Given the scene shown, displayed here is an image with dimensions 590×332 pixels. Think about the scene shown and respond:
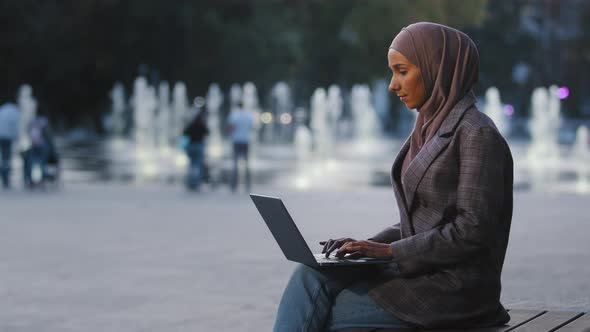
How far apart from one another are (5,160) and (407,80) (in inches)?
739

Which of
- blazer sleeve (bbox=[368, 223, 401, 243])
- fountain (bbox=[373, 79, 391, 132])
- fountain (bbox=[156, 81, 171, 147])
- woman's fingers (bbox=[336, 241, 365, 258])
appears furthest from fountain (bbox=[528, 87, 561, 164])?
woman's fingers (bbox=[336, 241, 365, 258])

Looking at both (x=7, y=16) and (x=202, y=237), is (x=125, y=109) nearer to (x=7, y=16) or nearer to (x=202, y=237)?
(x=7, y=16)

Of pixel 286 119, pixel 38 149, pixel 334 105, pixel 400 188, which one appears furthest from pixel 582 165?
pixel 334 105

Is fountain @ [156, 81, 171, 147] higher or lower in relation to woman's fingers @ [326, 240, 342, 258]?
lower

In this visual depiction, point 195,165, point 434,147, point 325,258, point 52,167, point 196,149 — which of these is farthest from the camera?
point 196,149

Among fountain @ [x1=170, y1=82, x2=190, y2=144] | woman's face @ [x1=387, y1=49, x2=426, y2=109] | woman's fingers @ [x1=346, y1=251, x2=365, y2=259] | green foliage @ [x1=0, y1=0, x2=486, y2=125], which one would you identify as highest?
green foliage @ [x1=0, y1=0, x2=486, y2=125]

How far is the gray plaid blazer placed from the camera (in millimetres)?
4055

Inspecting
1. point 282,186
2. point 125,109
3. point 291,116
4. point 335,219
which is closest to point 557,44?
point 291,116

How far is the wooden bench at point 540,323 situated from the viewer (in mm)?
4219

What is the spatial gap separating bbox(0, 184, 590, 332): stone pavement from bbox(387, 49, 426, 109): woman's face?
113 inches

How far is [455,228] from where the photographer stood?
4098 millimetres

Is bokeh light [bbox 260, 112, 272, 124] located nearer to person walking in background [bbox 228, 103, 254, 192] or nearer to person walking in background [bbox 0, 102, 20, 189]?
person walking in background [bbox 0, 102, 20, 189]

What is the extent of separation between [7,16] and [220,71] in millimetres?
11492

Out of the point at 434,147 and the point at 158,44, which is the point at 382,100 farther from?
the point at 434,147
